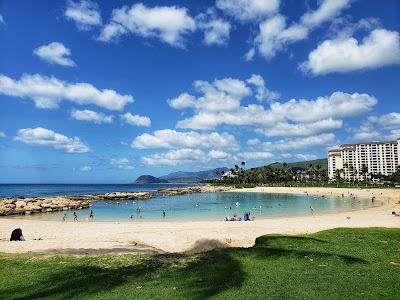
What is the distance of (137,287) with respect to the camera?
11781 mm

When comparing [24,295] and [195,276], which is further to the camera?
[195,276]

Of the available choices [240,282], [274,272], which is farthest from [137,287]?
[274,272]

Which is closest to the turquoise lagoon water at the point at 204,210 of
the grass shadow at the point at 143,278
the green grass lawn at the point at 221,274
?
the green grass lawn at the point at 221,274

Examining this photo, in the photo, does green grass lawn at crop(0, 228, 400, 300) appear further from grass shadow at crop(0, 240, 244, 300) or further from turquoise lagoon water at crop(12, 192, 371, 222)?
turquoise lagoon water at crop(12, 192, 371, 222)

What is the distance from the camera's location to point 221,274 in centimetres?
1269

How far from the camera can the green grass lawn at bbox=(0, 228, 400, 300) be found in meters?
10.9

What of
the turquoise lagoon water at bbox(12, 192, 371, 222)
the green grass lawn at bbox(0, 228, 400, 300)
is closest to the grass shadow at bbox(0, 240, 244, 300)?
the green grass lawn at bbox(0, 228, 400, 300)

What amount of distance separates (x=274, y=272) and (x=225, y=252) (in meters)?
3.51

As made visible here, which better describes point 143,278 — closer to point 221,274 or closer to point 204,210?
point 221,274

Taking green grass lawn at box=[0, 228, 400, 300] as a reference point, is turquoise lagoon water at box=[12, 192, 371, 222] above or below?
below

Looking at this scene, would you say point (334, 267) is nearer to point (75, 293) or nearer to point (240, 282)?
point (240, 282)

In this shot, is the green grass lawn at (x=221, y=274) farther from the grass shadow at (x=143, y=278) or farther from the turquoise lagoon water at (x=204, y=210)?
the turquoise lagoon water at (x=204, y=210)

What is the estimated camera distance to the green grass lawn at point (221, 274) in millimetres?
10945

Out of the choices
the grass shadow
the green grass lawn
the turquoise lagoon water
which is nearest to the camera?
the green grass lawn
